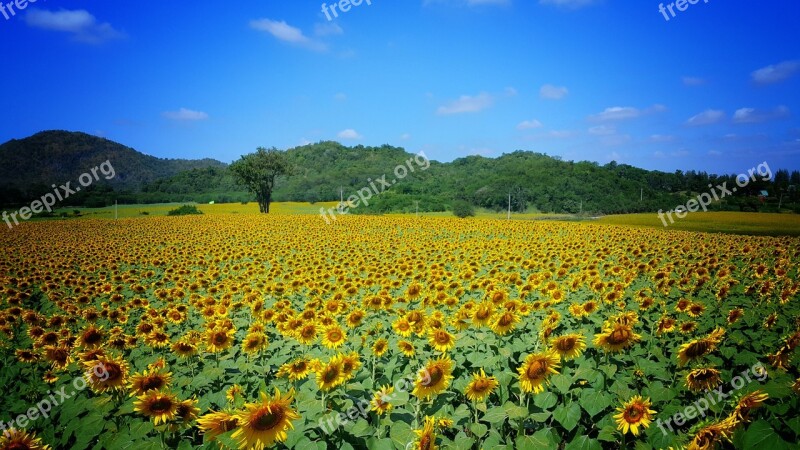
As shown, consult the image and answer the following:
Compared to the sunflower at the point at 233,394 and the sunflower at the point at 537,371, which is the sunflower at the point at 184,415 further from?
the sunflower at the point at 537,371

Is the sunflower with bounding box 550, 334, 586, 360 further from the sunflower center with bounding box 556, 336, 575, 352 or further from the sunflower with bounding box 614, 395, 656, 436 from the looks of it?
the sunflower with bounding box 614, 395, 656, 436

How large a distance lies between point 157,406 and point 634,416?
3418 mm

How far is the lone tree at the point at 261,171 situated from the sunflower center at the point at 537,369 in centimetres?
6100

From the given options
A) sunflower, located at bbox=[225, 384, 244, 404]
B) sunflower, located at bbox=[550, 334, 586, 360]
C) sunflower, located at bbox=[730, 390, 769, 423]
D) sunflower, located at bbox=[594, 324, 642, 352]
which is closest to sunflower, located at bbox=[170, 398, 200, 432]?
sunflower, located at bbox=[225, 384, 244, 404]

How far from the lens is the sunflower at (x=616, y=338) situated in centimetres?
320

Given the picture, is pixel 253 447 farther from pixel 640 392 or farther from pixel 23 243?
pixel 23 243

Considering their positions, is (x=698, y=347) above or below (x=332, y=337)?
above

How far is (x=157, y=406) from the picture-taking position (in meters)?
2.80

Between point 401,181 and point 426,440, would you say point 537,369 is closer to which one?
point 426,440

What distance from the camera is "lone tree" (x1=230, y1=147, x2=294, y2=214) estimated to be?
60875mm

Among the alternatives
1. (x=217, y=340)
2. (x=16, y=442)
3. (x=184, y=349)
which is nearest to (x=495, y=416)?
(x=217, y=340)

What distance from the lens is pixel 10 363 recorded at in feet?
17.8

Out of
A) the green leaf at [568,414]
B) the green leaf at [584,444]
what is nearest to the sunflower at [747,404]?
the green leaf at [584,444]

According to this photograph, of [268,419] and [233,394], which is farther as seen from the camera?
[233,394]
